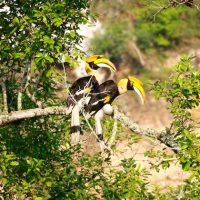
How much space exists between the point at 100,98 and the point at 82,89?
0.98 ft

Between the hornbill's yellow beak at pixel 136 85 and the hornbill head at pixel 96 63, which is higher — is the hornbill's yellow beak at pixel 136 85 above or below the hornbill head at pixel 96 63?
below

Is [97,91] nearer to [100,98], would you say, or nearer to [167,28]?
[100,98]

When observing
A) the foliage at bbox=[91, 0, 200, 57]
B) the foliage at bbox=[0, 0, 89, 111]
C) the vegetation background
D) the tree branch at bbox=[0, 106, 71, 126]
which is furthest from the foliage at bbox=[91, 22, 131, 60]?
the tree branch at bbox=[0, 106, 71, 126]

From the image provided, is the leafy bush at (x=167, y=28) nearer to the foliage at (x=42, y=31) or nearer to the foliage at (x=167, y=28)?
the foliage at (x=167, y=28)

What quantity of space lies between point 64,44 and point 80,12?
461 mm

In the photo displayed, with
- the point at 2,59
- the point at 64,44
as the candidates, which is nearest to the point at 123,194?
the point at 64,44

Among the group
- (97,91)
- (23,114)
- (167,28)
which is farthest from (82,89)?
(167,28)

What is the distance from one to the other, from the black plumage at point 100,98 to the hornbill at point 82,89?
0.29 feet

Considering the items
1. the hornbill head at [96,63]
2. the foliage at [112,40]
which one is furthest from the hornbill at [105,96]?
the foliage at [112,40]

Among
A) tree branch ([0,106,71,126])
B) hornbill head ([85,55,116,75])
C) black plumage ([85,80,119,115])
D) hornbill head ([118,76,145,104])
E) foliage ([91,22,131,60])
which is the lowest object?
tree branch ([0,106,71,126])

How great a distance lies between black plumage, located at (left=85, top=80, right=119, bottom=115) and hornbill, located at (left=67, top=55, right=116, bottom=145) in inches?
3.5

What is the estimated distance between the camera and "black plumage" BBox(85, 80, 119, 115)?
22.0 ft

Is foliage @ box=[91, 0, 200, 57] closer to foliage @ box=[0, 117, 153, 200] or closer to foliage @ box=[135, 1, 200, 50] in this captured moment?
foliage @ box=[135, 1, 200, 50]

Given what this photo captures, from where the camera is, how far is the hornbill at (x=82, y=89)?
20.6 ft
